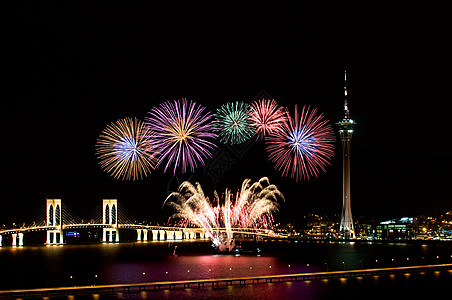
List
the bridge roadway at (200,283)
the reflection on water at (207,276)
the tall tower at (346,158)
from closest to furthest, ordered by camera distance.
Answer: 1. the bridge roadway at (200,283)
2. the reflection on water at (207,276)
3. the tall tower at (346,158)

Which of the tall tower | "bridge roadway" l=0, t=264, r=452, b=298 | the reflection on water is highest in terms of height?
the tall tower

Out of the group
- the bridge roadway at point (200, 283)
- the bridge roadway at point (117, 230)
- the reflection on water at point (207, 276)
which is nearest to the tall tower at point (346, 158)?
the bridge roadway at point (117, 230)

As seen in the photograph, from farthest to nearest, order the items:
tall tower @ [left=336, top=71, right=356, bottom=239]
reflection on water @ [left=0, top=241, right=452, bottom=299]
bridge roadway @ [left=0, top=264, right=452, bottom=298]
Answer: tall tower @ [left=336, top=71, right=356, bottom=239]
reflection on water @ [left=0, top=241, right=452, bottom=299]
bridge roadway @ [left=0, top=264, right=452, bottom=298]

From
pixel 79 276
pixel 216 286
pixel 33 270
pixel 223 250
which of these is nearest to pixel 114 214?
pixel 223 250

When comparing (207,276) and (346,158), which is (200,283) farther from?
(346,158)

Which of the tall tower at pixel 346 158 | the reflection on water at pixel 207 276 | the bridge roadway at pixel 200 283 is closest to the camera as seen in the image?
Answer: the bridge roadway at pixel 200 283

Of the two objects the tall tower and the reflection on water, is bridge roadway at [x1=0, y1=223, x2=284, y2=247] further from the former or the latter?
the reflection on water

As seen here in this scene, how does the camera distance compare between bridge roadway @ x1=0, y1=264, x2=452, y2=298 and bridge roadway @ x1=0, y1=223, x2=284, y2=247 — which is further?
bridge roadway @ x1=0, y1=223, x2=284, y2=247

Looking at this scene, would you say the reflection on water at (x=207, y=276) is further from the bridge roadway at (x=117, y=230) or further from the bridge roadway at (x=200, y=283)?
the bridge roadway at (x=117, y=230)

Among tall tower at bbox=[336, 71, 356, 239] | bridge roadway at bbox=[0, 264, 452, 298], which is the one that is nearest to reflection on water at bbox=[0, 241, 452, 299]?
bridge roadway at bbox=[0, 264, 452, 298]
